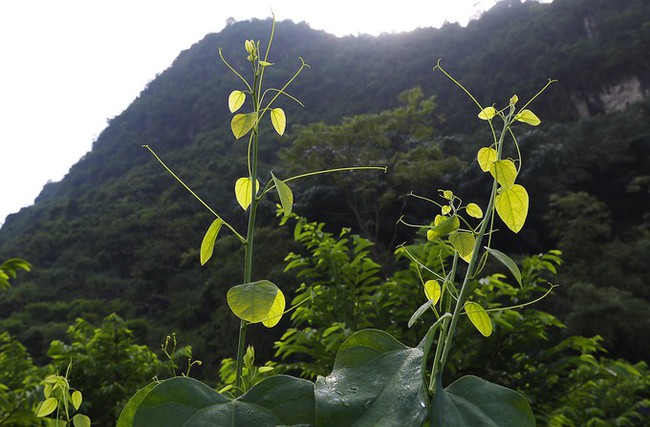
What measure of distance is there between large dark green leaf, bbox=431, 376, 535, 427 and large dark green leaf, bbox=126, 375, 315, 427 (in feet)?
0.22

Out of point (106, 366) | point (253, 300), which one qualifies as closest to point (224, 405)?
point (253, 300)

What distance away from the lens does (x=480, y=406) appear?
10.2 inches

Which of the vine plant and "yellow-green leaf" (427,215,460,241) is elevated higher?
"yellow-green leaf" (427,215,460,241)

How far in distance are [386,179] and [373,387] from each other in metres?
10.0

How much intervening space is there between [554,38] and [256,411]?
20319 mm

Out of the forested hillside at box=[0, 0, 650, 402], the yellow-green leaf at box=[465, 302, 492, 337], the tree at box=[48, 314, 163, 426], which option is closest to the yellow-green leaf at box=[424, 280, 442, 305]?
the yellow-green leaf at box=[465, 302, 492, 337]

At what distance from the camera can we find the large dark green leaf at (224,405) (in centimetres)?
24

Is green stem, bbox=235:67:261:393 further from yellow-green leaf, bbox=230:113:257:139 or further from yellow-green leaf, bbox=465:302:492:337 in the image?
yellow-green leaf, bbox=465:302:492:337

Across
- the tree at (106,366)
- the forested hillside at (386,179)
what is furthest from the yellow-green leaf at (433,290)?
the forested hillside at (386,179)

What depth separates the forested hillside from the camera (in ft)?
30.3

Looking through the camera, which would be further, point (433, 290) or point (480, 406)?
point (433, 290)

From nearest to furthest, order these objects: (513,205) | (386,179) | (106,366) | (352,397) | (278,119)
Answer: (352,397)
(513,205)
(278,119)
(106,366)
(386,179)

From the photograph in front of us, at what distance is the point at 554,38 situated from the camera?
58.2 ft

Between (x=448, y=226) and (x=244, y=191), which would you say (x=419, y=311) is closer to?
(x=448, y=226)
